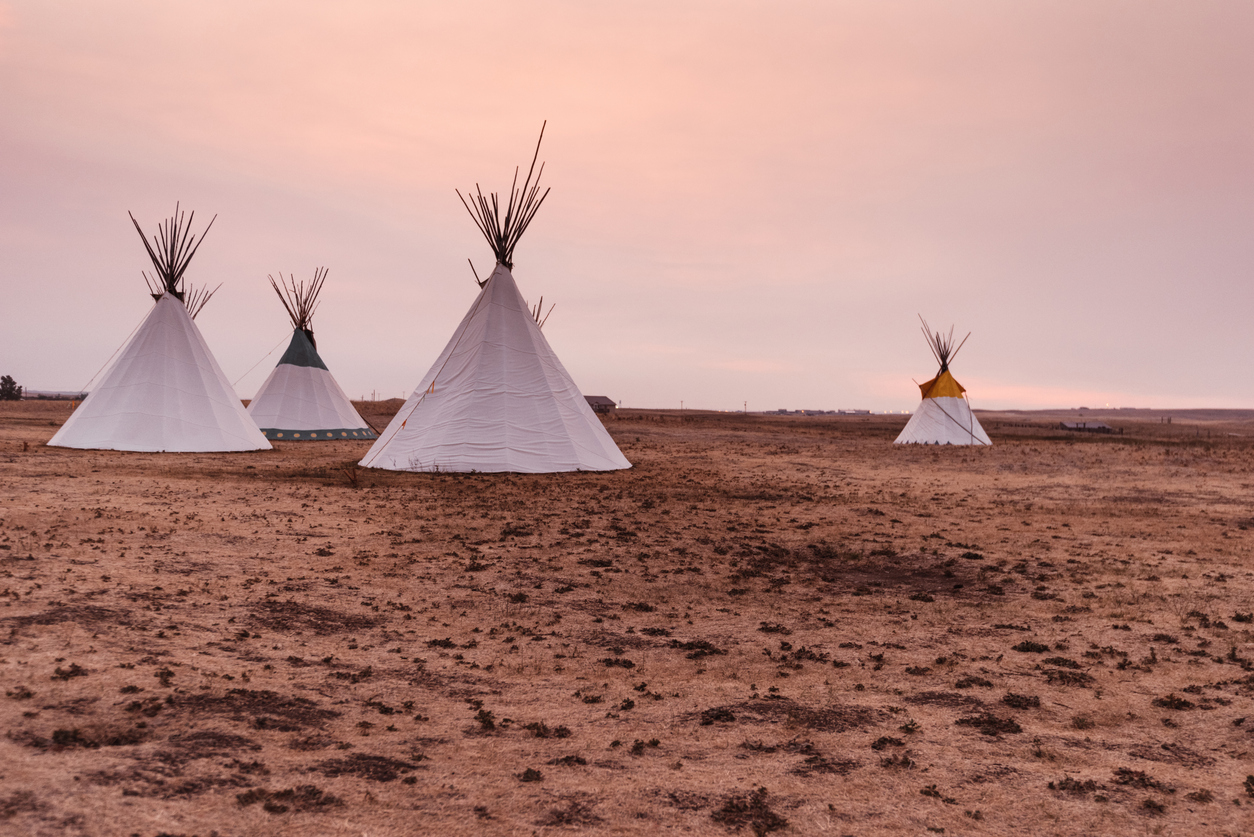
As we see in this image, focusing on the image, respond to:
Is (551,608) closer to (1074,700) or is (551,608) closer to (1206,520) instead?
(1074,700)

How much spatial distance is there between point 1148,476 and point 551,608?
62.1ft

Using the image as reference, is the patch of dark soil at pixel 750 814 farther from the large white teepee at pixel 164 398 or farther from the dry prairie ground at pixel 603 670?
the large white teepee at pixel 164 398

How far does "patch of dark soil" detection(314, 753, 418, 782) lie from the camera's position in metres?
4.38

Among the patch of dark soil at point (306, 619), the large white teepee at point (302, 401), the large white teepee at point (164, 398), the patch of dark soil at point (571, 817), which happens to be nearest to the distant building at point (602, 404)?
the large white teepee at point (302, 401)

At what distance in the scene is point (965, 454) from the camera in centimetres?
2688

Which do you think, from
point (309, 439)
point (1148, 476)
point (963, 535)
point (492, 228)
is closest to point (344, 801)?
point (963, 535)

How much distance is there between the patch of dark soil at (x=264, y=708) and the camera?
4.96 metres

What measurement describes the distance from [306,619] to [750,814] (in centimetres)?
486

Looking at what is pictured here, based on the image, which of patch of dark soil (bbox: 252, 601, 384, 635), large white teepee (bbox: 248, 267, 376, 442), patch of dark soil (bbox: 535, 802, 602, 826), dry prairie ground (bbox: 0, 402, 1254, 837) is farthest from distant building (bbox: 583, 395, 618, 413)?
patch of dark soil (bbox: 535, 802, 602, 826)

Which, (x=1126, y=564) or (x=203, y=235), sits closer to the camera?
(x=1126, y=564)

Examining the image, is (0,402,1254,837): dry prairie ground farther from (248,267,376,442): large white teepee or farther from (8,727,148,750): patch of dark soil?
(248,267,376,442): large white teepee

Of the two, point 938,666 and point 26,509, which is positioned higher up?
point 26,509

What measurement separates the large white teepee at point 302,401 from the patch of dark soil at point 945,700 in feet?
92.6

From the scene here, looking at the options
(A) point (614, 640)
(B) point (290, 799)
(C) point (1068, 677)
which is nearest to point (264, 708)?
(B) point (290, 799)
